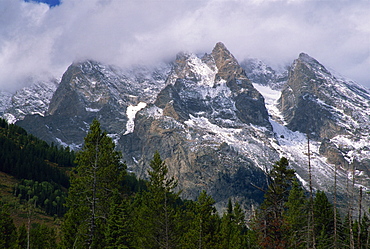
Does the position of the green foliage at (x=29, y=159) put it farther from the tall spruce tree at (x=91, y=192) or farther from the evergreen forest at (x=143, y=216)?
the tall spruce tree at (x=91, y=192)

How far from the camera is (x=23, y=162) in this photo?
14650 centimetres

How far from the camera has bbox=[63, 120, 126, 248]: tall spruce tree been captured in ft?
147

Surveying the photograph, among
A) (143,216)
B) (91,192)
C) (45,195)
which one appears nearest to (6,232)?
(143,216)

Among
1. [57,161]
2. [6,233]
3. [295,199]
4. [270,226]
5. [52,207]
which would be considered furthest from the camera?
[57,161]

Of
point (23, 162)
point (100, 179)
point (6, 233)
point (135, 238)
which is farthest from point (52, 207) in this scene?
point (100, 179)

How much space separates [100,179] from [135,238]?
525 inches

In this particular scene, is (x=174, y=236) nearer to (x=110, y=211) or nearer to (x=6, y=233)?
(x=110, y=211)

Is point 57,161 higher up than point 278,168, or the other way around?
point 57,161

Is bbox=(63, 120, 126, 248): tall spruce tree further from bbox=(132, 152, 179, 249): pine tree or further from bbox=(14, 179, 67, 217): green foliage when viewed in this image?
bbox=(14, 179, 67, 217): green foliage

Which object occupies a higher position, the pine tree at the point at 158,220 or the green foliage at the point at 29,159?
the green foliage at the point at 29,159

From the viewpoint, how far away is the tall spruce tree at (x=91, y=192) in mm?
44656

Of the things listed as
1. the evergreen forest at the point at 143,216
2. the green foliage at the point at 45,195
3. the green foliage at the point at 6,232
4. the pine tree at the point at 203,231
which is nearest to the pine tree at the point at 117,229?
the evergreen forest at the point at 143,216

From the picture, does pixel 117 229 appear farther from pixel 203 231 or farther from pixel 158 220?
pixel 203 231

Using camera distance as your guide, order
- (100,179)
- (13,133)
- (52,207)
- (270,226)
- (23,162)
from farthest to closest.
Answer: (13,133)
(23,162)
(52,207)
(100,179)
(270,226)
